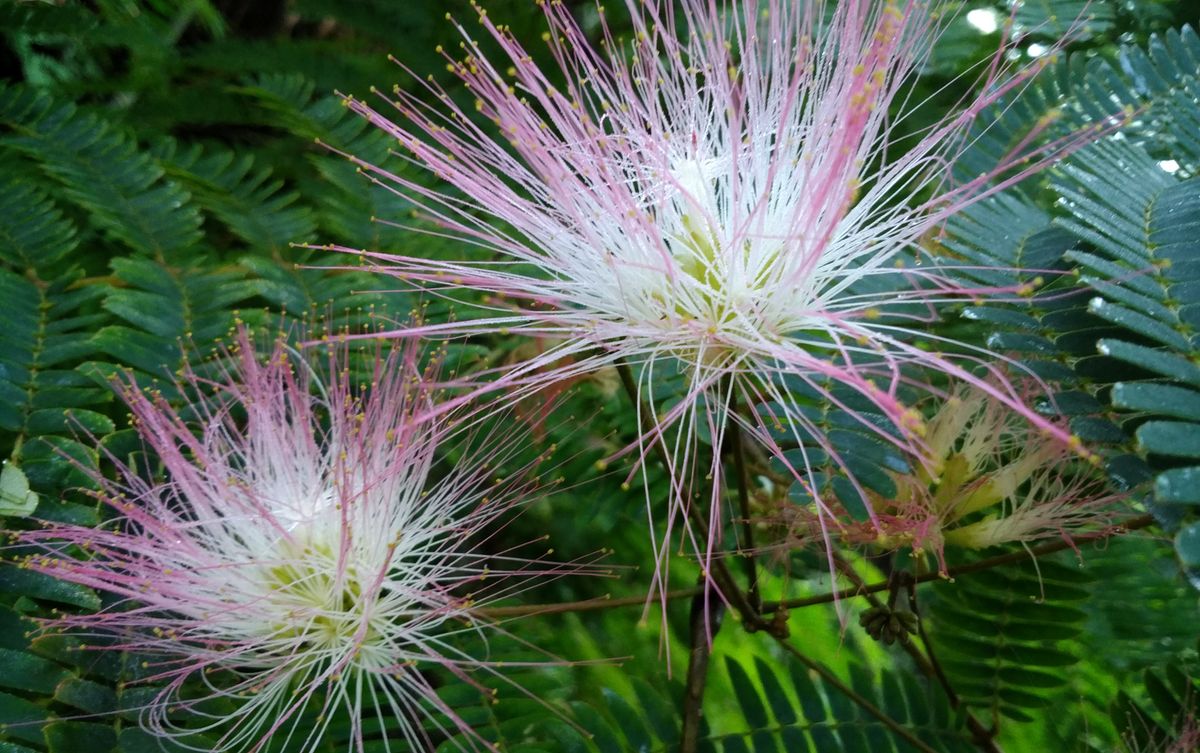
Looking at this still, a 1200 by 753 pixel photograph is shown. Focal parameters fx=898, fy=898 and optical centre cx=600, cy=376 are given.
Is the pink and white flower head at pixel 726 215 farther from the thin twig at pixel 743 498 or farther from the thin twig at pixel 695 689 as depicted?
the thin twig at pixel 695 689

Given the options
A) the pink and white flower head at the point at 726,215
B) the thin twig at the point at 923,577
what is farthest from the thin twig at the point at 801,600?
the pink and white flower head at the point at 726,215

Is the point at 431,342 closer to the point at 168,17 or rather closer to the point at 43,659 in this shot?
the point at 43,659

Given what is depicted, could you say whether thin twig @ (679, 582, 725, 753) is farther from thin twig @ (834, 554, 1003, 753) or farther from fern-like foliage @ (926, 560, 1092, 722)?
fern-like foliage @ (926, 560, 1092, 722)

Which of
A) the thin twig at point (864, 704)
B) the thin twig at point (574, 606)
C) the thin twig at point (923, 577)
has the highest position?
the thin twig at point (923, 577)

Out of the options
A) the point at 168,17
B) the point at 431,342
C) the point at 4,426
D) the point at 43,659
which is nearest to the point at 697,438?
the point at 431,342

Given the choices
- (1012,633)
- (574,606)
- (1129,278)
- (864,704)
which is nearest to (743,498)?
(574,606)

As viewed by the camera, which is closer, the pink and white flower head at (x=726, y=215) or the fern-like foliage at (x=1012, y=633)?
the pink and white flower head at (x=726, y=215)
